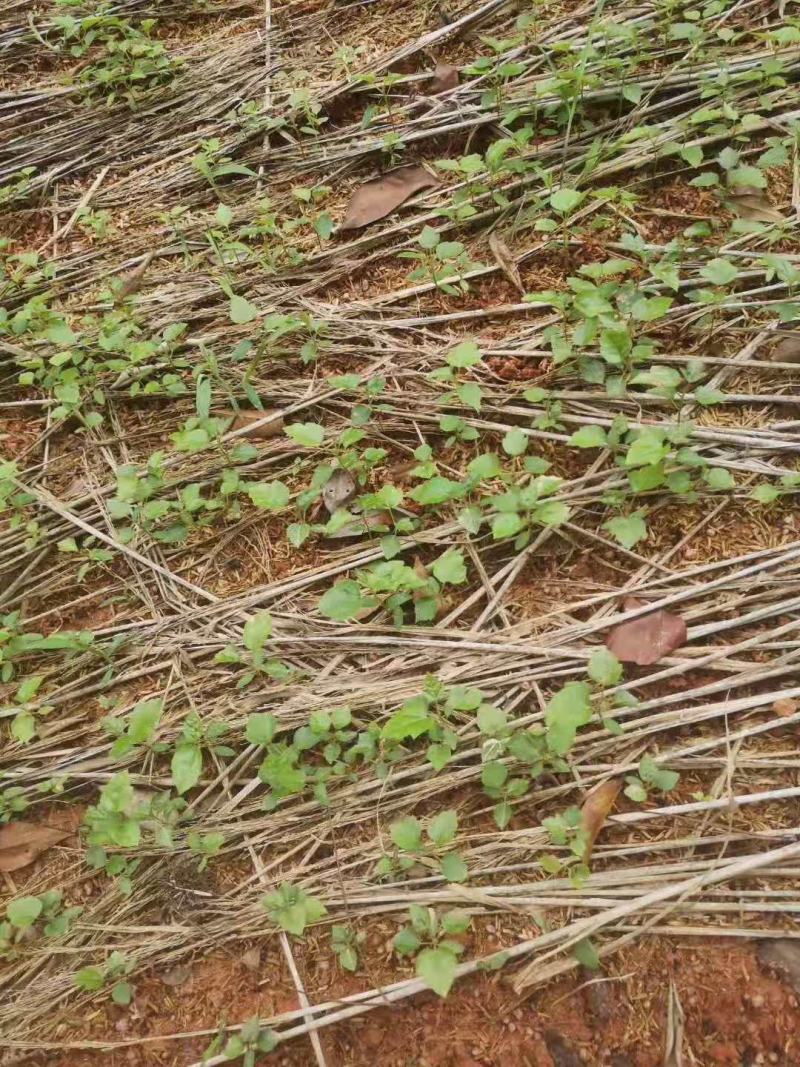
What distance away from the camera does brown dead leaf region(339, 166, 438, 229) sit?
2.42 metres

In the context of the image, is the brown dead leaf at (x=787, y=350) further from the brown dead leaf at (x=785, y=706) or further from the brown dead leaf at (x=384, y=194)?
the brown dead leaf at (x=384, y=194)

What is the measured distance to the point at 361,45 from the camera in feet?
9.16

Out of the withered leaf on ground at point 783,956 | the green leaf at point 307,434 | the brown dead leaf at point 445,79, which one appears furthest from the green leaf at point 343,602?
the brown dead leaf at point 445,79

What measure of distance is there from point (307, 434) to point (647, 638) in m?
0.98

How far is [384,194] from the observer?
8.02 feet

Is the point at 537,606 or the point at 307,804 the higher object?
the point at 537,606

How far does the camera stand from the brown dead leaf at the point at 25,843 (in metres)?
1.72

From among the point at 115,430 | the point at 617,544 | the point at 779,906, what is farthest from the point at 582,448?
the point at 115,430

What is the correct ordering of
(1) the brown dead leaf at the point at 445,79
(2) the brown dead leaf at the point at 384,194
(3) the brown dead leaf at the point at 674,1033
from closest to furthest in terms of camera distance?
(3) the brown dead leaf at the point at 674,1033, (2) the brown dead leaf at the point at 384,194, (1) the brown dead leaf at the point at 445,79

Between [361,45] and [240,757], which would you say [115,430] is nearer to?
[240,757]

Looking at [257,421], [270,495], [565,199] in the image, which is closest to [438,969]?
[270,495]

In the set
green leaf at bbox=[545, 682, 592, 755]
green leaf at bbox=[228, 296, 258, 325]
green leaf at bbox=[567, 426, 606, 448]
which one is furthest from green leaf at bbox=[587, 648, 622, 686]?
green leaf at bbox=[228, 296, 258, 325]

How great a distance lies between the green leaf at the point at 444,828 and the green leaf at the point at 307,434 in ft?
3.20

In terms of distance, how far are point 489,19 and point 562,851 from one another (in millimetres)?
2788
